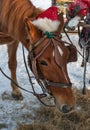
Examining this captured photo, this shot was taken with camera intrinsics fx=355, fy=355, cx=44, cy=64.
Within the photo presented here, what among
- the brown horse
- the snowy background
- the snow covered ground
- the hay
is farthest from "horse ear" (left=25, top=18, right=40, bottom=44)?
the snow covered ground

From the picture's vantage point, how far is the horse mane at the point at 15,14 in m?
3.12

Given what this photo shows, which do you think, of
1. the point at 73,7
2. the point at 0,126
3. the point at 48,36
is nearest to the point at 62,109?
the point at 48,36

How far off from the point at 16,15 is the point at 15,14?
3 cm

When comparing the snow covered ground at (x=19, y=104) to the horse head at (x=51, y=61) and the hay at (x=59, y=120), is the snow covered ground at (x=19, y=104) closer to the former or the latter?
the hay at (x=59, y=120)

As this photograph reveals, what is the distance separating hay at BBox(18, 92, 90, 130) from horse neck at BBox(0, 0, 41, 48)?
1.05m

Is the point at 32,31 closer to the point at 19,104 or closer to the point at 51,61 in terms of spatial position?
the point at 51,61

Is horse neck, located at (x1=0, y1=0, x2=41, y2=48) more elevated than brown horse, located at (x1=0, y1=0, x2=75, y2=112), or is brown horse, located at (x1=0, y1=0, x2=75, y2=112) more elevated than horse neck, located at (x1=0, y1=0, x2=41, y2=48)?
horse neck, located at (x1=0, y1=0, x2=41, y2=48)

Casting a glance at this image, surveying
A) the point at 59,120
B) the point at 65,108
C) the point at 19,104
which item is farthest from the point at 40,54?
the point at 19,104

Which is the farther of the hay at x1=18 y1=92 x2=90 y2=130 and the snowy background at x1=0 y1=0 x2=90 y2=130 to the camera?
the snowy background at x1=0 y1=0 x2=90 y2=130

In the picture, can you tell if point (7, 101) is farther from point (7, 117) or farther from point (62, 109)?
point (62, 109)

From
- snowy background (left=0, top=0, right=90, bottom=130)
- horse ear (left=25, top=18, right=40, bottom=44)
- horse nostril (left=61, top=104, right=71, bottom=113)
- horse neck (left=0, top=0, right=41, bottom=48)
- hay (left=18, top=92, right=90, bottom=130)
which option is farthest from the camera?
snowy background (left=0, top=0, right=90, bottom=130)

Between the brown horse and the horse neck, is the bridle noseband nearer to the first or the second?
the brown horse

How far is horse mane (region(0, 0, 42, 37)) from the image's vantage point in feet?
10.3

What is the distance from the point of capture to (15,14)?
126 inches
